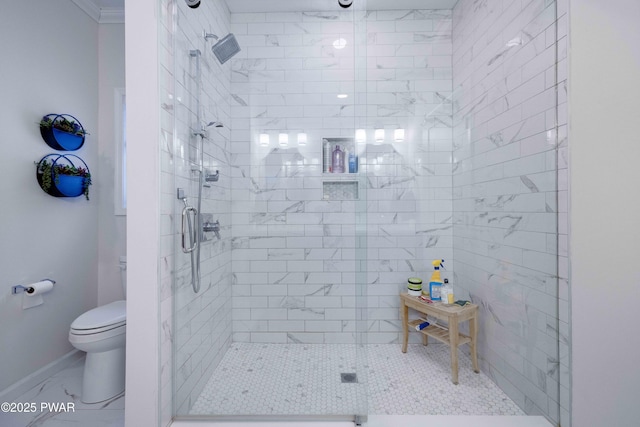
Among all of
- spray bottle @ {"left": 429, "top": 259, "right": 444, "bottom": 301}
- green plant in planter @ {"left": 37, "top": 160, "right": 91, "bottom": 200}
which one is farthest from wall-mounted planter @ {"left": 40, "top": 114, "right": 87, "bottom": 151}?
spray bottle @ {"left": 429, "top": 259, "right": 444, "bottom": 301}

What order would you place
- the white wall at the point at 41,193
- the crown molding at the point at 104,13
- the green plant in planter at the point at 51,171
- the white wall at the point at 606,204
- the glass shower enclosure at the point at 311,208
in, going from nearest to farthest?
the white wall at the point at 606,204 → the glass shower enclosure at the point at 311,208 → the white wall at the point at 41,193 → the green plant in planter at the point at 51,171 → the crown molding at the point at 104,13

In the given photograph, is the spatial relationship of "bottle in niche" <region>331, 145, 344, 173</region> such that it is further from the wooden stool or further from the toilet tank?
the toilet tank

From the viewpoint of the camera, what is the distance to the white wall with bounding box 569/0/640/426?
122 cm

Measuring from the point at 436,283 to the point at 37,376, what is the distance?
9.19 feet

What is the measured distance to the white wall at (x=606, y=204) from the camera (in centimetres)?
122

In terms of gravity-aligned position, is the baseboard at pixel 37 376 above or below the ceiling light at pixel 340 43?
below

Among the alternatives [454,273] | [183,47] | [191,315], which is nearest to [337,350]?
[191,315]

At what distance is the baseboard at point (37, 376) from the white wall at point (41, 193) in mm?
39

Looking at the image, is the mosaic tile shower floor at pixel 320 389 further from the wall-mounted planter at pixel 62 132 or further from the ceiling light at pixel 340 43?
the wall-mounted planter at pixel 62 132

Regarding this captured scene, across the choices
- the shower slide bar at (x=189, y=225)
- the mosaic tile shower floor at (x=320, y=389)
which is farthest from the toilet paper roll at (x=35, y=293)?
the mosaic tile shower floor at (x=320, y=389)

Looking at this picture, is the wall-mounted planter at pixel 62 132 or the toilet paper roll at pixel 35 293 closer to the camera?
the toilet paper roll at pixel 35 293

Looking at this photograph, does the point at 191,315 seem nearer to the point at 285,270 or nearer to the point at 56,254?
the point at 285,270

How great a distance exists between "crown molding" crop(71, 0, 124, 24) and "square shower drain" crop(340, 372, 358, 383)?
3.28 meters

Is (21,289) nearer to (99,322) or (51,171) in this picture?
(99,322)
